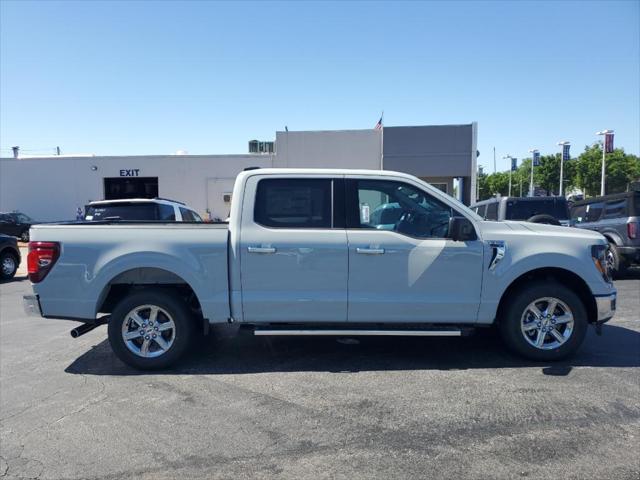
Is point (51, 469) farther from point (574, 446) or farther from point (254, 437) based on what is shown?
point (574, 446)

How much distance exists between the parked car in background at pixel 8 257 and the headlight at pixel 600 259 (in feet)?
44.0

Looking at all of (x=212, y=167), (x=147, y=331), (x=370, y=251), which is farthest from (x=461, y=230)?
(x=212, y=167)

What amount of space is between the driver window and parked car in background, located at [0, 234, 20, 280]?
11453 millimetres

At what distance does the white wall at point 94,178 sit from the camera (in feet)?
85.8

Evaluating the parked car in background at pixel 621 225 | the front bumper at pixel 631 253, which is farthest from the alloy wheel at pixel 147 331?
the front bumper at pixel 631 253

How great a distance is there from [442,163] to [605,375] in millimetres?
20021

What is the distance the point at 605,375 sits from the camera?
4527mm

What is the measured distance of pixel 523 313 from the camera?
4.78 meters

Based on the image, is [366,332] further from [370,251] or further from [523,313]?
[523,313]

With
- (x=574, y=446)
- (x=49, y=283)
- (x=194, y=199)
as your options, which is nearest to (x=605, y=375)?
(x=574, y=446)

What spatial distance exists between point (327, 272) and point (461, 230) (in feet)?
4.68

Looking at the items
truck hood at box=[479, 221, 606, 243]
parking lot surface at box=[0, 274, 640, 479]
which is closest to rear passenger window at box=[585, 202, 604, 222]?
parking lot surface at box=[0, 274, 640, 479]

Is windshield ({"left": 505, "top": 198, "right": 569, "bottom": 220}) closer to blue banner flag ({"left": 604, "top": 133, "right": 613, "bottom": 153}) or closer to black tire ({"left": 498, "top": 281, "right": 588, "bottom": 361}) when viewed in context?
black tire ({"left": 498, "top": 281, "right": 588, "bottom": 361})

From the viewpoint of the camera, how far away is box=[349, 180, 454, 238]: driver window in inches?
190
